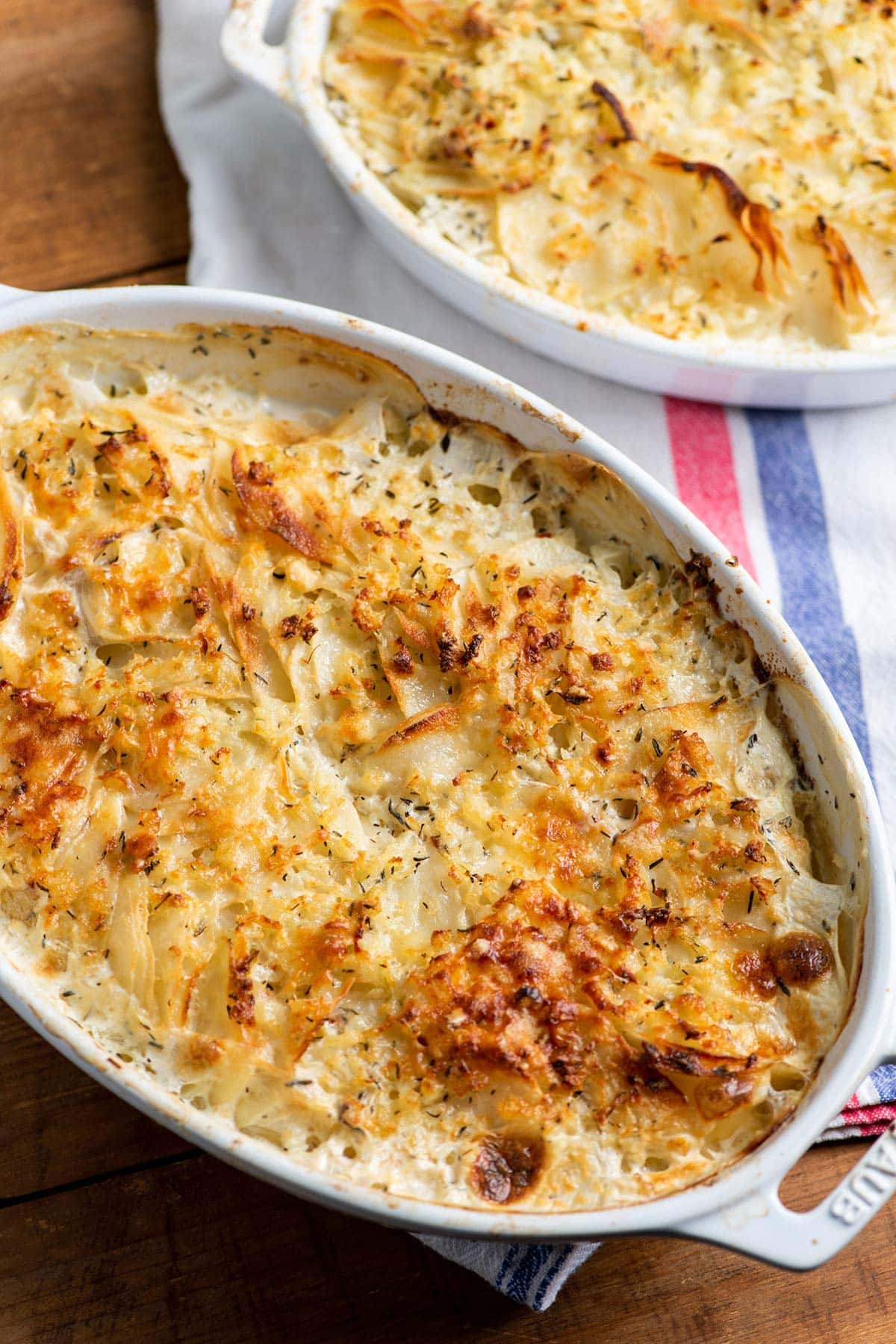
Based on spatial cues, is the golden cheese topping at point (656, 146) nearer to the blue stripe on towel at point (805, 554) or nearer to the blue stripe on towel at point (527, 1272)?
the blue stripe on towel at point (805, 554)

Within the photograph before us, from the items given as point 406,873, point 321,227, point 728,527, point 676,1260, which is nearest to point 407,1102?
point 406,873

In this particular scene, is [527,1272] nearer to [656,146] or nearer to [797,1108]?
[797,1108]

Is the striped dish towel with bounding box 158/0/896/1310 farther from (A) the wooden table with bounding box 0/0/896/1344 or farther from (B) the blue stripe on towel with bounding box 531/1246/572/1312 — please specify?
(B) the blue stripe on towel with bounding box 531/1246/572/1312

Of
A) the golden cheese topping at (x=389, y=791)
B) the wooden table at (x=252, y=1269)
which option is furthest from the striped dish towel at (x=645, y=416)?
the wooden table at (x=252, y=1269)

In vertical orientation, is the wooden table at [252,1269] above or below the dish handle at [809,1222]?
below

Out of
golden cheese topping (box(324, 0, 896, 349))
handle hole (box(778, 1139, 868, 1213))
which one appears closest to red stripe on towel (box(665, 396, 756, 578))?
golden cheese topping (box(324, 0, 896, 349))

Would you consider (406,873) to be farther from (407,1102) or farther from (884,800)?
(884,800)
